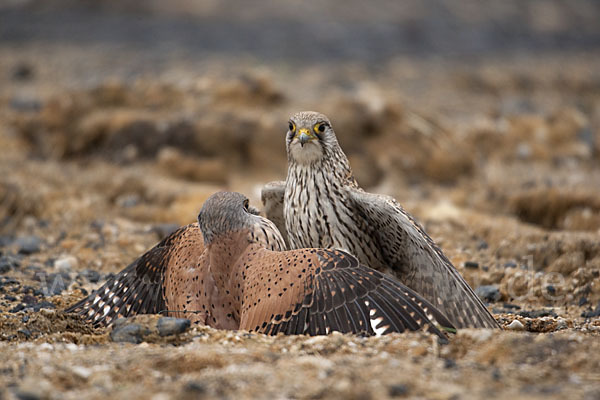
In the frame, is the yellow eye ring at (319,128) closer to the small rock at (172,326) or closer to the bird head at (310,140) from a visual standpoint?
the bird head at (310,140)

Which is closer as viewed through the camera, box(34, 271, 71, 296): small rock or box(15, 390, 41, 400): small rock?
box(15, 390, 41, 400): small rock

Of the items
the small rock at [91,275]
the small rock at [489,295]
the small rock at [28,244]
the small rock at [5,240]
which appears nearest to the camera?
the small rock at [489,295]

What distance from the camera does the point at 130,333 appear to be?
395cm

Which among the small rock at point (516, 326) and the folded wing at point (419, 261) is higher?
the folded wing at point (419, 261)

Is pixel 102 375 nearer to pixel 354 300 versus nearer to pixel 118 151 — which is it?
pixel 354 300

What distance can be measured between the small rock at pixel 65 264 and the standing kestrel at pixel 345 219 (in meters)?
2.20

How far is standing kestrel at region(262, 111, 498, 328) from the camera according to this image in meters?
4.56

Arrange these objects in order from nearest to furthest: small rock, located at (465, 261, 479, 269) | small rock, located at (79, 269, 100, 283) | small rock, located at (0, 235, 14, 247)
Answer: small rock, located at (79, 269, 100, 283), small rock, located at (465, 261, 479, 269), small rock, located at (0, 235, 14, 247)

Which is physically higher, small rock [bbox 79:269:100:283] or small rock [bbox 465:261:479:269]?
small rock [bbox 79:269:100:283]

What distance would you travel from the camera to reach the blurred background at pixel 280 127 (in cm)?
740

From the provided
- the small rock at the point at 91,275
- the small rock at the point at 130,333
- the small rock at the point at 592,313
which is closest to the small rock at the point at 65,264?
the small rock at the point at 91,275

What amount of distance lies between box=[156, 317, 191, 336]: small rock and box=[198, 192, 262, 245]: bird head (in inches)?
22.0

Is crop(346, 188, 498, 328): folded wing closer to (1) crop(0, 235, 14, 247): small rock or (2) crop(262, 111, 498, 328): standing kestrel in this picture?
(2) crop(262, 111, 498, 328): standing kestrel

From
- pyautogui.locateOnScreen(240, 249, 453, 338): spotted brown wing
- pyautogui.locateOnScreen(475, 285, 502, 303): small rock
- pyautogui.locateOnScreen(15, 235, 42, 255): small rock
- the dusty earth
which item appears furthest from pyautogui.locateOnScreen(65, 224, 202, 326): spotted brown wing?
pyautogui.locateOnScreen(475, 285, 502, 303): small rock
